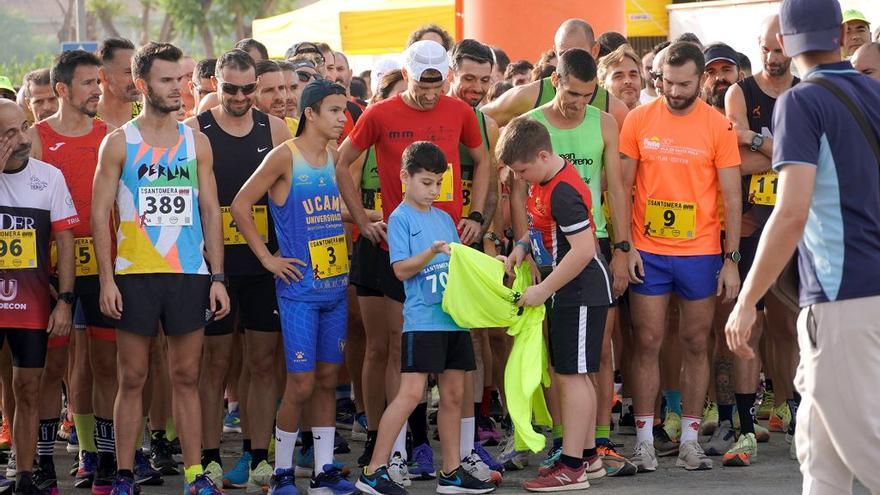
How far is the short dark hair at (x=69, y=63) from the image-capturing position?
22.5 feet

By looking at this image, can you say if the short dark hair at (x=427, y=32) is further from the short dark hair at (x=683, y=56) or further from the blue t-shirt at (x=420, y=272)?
the blue t-shirt at (x=420, y=272)

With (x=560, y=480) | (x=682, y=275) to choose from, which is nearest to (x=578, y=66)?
(x=682, y=275)

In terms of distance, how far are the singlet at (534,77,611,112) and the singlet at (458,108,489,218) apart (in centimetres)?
47

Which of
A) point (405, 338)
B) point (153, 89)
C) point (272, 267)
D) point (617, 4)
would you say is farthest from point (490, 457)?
point (617, 4)

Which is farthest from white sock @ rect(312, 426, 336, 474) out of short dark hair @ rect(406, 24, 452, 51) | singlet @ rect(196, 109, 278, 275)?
short dark hair @ rect(406, 24, 452, 51)

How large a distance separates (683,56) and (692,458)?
6.93ft

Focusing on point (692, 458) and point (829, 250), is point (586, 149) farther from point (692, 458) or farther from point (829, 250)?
point (829, 250)

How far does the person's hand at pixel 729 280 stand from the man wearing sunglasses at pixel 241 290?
236cm

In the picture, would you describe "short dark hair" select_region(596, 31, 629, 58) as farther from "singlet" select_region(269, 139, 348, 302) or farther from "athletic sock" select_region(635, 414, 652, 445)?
"singlet" select_region(269, 139, 348, 302)

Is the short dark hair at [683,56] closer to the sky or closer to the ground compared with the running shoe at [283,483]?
closer to the sky

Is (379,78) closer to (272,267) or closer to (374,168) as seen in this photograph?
(374,168)

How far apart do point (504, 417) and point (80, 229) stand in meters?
2.90

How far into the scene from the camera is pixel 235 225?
22.7ft

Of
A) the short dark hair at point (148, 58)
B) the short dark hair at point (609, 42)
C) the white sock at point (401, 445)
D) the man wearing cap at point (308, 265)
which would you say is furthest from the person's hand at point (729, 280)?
the short dark hair at point (148, 58)
